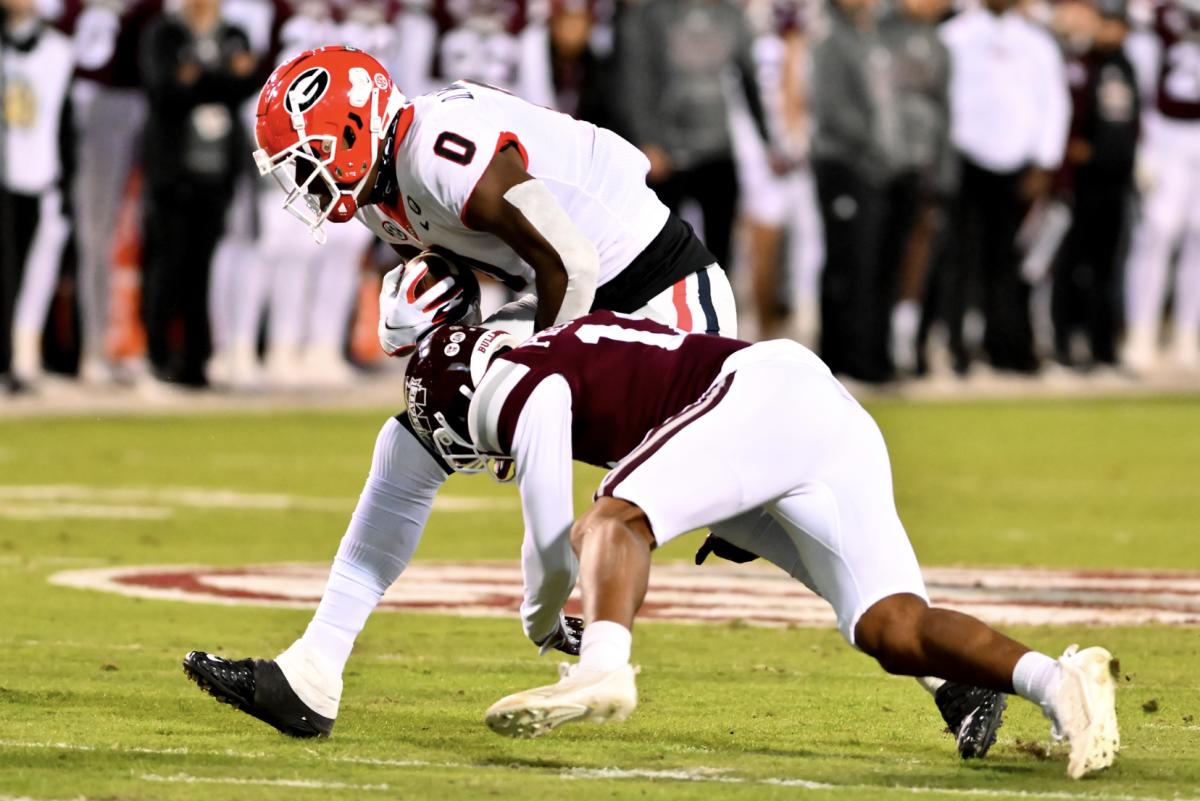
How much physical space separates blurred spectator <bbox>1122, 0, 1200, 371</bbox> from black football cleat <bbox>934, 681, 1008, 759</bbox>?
14.4m

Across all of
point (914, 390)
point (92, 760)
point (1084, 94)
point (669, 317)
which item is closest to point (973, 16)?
point (1084, 94)

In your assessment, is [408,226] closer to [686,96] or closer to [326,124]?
[326,124]

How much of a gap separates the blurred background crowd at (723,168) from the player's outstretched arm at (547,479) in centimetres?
1039

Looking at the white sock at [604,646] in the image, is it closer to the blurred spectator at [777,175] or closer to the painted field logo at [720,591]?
the painted field logo at [720,591]

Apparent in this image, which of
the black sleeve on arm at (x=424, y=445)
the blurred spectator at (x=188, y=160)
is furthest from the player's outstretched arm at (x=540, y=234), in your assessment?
the blurred spectator at (x=188, y=160)

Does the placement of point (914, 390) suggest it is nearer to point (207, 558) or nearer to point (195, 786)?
point (207, 558)

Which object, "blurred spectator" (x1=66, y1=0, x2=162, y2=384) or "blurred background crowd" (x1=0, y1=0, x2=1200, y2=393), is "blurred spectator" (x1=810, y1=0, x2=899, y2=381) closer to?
"blurred background crowd" (x1=0, y1=0, x2=1200, y2=393)

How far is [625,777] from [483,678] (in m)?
1.60

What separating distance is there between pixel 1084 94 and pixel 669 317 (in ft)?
43.1

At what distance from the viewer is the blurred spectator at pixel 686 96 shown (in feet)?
52.5

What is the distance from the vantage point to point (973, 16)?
58.7 feet

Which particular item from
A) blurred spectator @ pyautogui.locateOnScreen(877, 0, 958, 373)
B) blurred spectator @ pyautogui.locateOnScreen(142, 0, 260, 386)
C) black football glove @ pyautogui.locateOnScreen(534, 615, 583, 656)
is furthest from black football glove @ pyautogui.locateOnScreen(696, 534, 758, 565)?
blurred spectator @ pyautogui.locateOnScreen(877, 0, 958, 373)

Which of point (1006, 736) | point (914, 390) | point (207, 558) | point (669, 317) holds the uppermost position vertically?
point (669, 317)

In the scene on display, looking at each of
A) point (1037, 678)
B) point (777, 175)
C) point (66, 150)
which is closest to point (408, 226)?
point (1037, 678)
